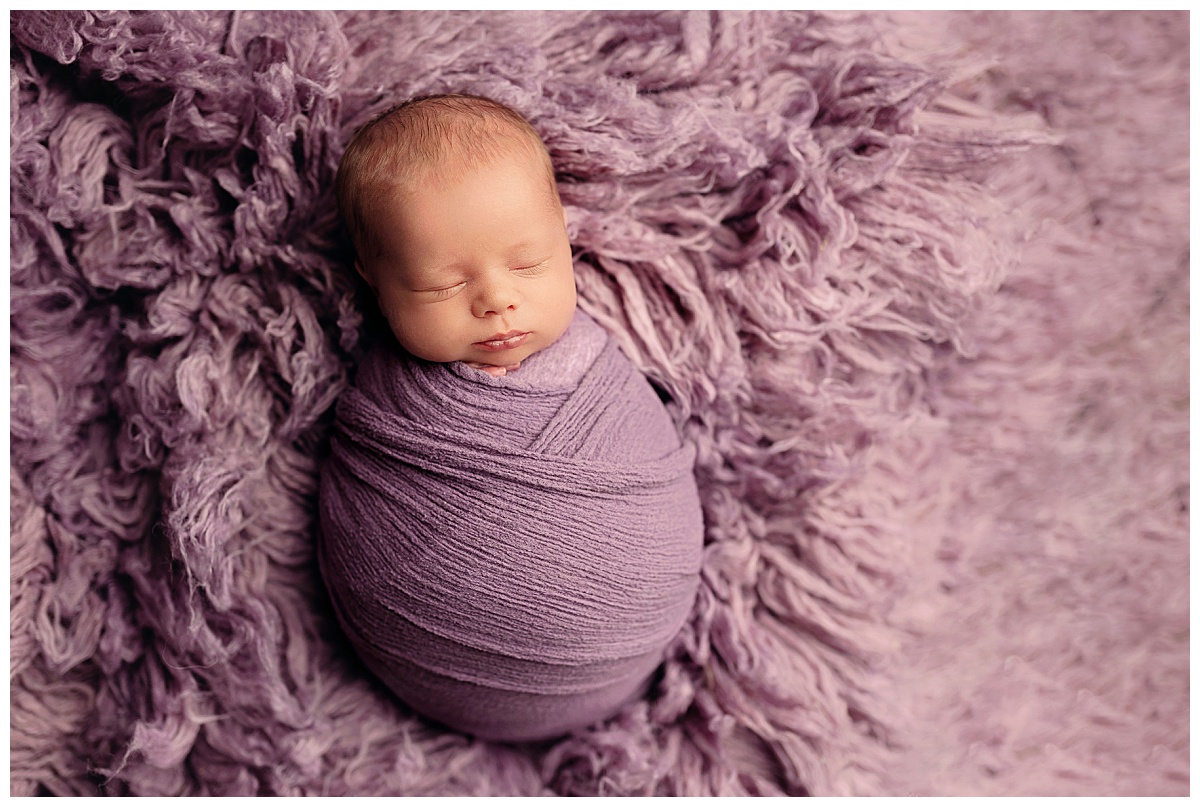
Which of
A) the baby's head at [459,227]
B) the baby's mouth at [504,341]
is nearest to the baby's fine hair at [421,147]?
the baby's head at [459,227]

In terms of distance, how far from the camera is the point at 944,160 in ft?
2.93

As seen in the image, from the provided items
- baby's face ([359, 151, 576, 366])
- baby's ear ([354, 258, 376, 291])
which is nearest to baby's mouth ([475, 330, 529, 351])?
baby's face ([359, 151, 576, 366])

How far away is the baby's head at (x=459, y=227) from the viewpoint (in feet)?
2.38

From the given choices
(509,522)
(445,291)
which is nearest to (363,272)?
(445,291)

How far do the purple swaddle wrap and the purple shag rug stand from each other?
0.23 ft

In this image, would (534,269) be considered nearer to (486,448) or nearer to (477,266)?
(477,266)

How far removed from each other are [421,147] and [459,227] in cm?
7

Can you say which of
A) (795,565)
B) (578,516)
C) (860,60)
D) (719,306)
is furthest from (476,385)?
(860,60)

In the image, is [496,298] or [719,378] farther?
[719,378]

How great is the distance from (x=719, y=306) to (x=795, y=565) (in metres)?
0.26

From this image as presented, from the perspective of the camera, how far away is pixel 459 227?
0.72m

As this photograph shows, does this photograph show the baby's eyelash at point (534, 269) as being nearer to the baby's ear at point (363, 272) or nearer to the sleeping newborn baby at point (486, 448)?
the sleeping newborn baby at point (486, 448)

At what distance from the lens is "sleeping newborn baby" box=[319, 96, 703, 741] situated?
73cm

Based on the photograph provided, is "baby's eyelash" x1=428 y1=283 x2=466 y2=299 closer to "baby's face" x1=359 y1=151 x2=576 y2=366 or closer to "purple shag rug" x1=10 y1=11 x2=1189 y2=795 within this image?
"baby's face" x1=359 y1=151 x2=576 y2=366
